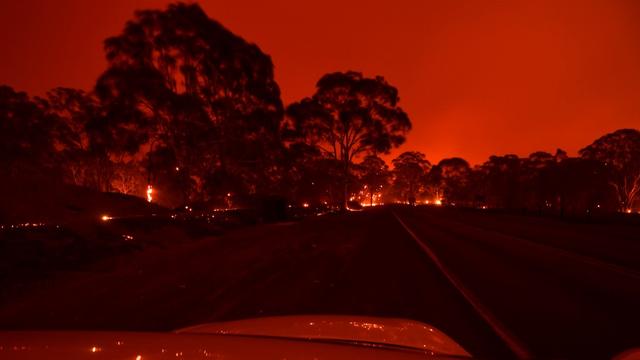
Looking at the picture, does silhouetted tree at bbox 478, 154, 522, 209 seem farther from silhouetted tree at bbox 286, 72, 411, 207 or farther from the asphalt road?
the asphalt road

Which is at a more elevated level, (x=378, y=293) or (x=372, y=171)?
(x=372, y=171)

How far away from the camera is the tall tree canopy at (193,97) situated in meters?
25.2

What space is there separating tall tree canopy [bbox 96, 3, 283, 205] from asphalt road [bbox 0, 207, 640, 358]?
13572 millimetres

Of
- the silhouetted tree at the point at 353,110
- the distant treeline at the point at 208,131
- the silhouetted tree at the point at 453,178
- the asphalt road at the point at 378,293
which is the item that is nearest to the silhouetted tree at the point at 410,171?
the silhouetted tree at the point at 453,178

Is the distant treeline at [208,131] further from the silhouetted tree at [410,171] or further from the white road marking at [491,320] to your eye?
the silhouetted tree at [410,171]

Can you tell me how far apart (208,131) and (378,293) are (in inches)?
855

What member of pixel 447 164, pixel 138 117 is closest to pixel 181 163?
pixel 138 117

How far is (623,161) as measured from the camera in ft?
192

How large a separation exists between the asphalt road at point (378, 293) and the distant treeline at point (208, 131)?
13.9 metres

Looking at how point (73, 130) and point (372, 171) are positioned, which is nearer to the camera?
point (73, 130)

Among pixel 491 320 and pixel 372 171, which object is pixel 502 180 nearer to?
pixel 372 171

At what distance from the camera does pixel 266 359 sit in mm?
2373

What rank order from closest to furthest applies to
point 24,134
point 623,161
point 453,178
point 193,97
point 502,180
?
1. point 193,97
2. point 24,134
3. point 623,161
4. point 502,180
5. point 453,178

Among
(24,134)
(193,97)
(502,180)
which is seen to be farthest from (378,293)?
(502,180)
